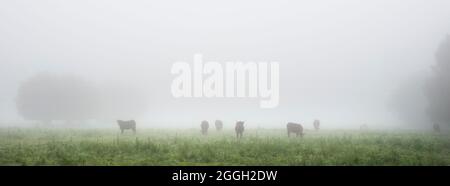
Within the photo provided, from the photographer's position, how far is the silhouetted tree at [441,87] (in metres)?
45.3

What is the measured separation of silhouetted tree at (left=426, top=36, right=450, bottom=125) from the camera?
45312 millimetres

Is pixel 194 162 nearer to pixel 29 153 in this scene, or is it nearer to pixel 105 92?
pixel 29 153

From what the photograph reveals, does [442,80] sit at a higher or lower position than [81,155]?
higher

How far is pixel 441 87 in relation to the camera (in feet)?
151

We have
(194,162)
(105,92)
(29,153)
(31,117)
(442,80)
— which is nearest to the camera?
(194,162)

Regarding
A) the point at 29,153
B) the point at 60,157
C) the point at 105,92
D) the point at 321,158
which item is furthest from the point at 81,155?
the point at 105,92

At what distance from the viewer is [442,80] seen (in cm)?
4572

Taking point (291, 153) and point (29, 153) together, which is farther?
point (291, 153)

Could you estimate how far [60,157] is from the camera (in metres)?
14.7
